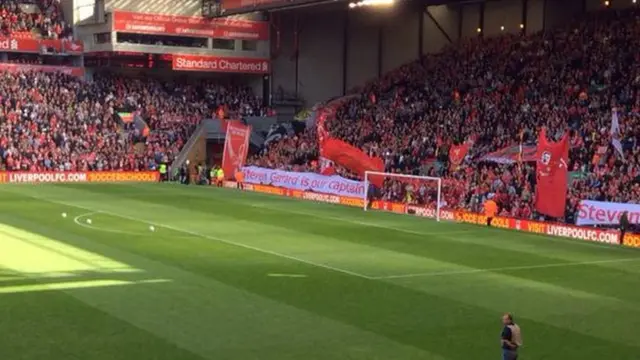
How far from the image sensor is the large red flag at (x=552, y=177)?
107 ft

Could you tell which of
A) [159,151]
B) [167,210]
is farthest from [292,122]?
[167,210]

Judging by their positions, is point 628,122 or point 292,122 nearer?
point 628,122

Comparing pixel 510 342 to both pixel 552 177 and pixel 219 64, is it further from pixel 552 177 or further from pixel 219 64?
pixel 219 64

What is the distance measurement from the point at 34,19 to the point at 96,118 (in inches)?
361

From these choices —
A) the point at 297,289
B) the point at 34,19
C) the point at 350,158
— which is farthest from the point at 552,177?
the point at 34,19

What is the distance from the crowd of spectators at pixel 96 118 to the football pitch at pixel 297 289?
62.6 feet

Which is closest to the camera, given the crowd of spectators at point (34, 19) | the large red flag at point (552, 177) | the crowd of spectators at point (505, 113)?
the large red flag at point (552, 177)

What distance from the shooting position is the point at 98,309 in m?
18.0

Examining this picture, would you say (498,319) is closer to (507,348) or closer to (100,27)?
(507,348)

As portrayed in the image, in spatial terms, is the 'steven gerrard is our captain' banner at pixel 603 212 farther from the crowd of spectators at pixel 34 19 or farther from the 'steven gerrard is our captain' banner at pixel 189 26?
the crowd of spectators at pixel 34 19

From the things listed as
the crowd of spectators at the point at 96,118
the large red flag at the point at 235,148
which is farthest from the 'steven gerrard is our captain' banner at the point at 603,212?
the crowd of spectators at the point at 96,118

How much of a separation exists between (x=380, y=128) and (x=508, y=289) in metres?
30.7

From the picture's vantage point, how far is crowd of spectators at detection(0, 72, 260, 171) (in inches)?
2127

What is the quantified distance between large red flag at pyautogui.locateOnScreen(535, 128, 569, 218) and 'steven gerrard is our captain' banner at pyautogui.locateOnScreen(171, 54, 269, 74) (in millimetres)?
34139
